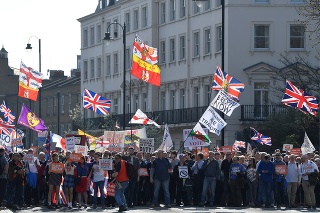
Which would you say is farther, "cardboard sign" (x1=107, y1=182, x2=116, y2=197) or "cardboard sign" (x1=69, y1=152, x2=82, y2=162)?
"cardboard sign" (x1=69, y1=152, x2=82, y2=162)

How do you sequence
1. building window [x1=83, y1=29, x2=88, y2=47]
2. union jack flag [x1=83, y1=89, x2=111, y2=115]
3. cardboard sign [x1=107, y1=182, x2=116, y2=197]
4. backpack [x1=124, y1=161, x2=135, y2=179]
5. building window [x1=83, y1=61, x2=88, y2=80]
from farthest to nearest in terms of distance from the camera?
building window [x1=83, y1=61, x2=88, y2=80] → building window [x1=83, y1=29, x2=88, y2=47] → union jack flag [x1=83, y1=89, x2=111, y2=115] → cardboard sign [x1=107, y1=182, x2=116, y2=197] → backpack [x1=124, y1=161, x2=135, y2=179]

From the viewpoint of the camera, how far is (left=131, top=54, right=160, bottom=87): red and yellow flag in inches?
1909

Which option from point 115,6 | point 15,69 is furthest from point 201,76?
point 15,69

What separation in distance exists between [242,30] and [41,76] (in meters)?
20.4

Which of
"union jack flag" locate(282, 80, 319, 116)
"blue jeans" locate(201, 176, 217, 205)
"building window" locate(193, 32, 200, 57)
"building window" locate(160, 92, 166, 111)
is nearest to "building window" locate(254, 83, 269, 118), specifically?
"building window" locate(193, 32, 200, 57)

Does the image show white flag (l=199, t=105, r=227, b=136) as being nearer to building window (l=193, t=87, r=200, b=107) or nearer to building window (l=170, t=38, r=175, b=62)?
building window (l=193, t=87, r=200, b=107)

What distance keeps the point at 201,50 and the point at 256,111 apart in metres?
6.54

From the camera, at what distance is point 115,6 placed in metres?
91.4

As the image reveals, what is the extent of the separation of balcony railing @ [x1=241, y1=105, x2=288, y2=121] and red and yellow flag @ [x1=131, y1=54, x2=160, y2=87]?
927 inches

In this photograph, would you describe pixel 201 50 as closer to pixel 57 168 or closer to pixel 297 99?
pixel 297 99

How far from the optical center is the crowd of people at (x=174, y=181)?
3841cm

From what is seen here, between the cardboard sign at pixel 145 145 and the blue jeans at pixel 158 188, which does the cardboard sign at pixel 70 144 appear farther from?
the blue jeans at pixel 158 188

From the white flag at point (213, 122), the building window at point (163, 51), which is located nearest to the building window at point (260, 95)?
the building window at point (163, 51)

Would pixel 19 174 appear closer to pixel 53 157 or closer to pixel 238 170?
pixel 53 157
